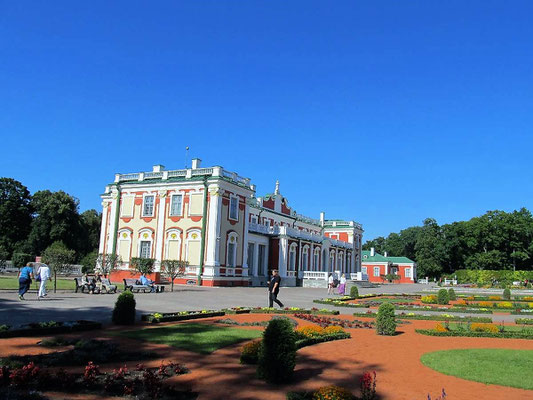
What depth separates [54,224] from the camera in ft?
177

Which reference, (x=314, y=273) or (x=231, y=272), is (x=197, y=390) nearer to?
(x=231, y=272)

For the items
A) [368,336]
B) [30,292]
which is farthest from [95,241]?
[368,336]

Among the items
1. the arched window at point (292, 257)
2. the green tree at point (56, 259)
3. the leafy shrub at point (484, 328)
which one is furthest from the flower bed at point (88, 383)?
the arched window at point (292, 257)

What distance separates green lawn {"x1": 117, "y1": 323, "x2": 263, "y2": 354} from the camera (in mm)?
10531

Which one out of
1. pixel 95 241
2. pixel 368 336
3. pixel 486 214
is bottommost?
pixel 368 336

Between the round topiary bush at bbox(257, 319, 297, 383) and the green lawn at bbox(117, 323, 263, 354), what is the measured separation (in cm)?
266

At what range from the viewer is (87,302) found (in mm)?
18969

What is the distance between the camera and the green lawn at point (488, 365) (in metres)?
8.17

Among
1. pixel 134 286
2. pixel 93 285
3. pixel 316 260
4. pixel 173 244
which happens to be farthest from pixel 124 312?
pixel 316 260

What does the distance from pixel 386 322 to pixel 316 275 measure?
115 feet

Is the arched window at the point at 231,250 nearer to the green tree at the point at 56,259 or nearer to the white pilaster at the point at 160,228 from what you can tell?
the white pilaster at the point at 160,228

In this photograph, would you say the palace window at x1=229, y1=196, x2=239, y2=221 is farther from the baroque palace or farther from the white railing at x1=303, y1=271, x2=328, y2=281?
the white railing at x1=303, y1=271, x2=328, y2=281

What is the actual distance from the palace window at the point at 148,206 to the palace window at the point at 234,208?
24.1ft

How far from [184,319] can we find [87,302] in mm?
6125
